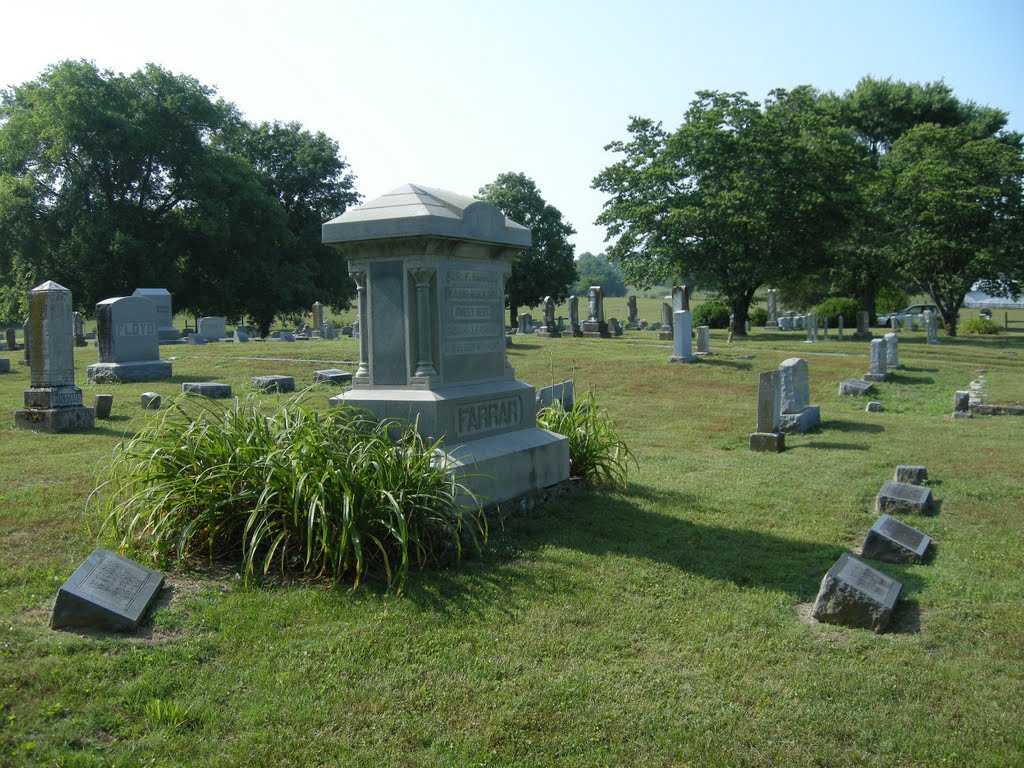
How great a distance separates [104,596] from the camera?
4.40 meters

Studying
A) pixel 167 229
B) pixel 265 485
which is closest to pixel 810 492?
pixel 265 485

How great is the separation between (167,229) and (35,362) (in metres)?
26.4

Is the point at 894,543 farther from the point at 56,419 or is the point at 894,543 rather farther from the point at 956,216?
the point at 956,216

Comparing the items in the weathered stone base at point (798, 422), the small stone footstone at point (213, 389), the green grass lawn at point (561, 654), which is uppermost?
the small stone footstone at point (213, 389)

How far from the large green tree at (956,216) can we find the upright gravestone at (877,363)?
1728cm

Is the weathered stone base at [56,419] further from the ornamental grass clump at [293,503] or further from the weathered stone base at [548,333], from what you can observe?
the weathered stone base at [548,333]

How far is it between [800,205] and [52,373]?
26.2 m

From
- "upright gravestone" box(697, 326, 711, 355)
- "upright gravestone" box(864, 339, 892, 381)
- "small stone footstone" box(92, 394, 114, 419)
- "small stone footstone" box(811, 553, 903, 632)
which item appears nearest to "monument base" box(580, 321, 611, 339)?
"upright gravestone" box(697, 326, 711, 355)

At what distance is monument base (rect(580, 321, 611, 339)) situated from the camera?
108ft

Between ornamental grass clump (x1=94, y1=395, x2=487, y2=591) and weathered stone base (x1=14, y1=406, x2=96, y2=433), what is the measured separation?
18.2 feet

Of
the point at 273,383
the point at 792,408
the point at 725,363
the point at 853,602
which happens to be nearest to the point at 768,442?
the point at 792,408

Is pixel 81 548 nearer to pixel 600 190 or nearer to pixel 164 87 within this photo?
pixel 600 190

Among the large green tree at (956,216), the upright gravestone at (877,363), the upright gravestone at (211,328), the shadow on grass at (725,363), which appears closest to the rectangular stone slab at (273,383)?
the shadow on grass at (725,363)

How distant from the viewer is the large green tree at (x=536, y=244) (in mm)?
46281
